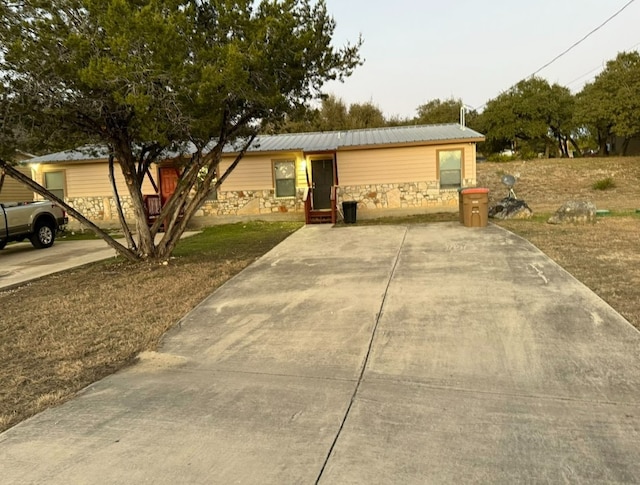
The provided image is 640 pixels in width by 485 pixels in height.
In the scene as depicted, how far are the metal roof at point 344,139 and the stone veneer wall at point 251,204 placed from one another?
163 cm

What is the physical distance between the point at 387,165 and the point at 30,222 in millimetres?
11294

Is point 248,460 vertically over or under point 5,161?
under

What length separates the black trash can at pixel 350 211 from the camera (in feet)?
49.1

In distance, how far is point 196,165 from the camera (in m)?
9.12

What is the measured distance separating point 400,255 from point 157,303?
174 inches

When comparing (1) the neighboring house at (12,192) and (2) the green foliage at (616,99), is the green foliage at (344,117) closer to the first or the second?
(2) the green foliage at (616,99)

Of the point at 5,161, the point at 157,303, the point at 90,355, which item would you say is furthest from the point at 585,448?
the point at 5,161

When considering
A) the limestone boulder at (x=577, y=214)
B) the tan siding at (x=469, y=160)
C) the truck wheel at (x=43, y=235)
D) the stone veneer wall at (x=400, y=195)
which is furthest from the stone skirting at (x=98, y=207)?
the limestone boulder at (x=577, y=214)

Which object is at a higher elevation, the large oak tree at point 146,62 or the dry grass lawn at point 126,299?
the large oak tree at point 146,62

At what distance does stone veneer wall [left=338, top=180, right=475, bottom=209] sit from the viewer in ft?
54.3

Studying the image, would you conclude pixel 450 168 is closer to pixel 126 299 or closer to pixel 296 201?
pixel 296 201

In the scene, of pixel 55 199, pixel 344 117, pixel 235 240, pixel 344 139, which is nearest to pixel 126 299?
pixel 55 199

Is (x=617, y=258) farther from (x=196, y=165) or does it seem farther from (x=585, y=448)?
(x=196, y=165)

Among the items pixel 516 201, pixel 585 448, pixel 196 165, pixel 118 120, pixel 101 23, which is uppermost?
pixel 101 23
